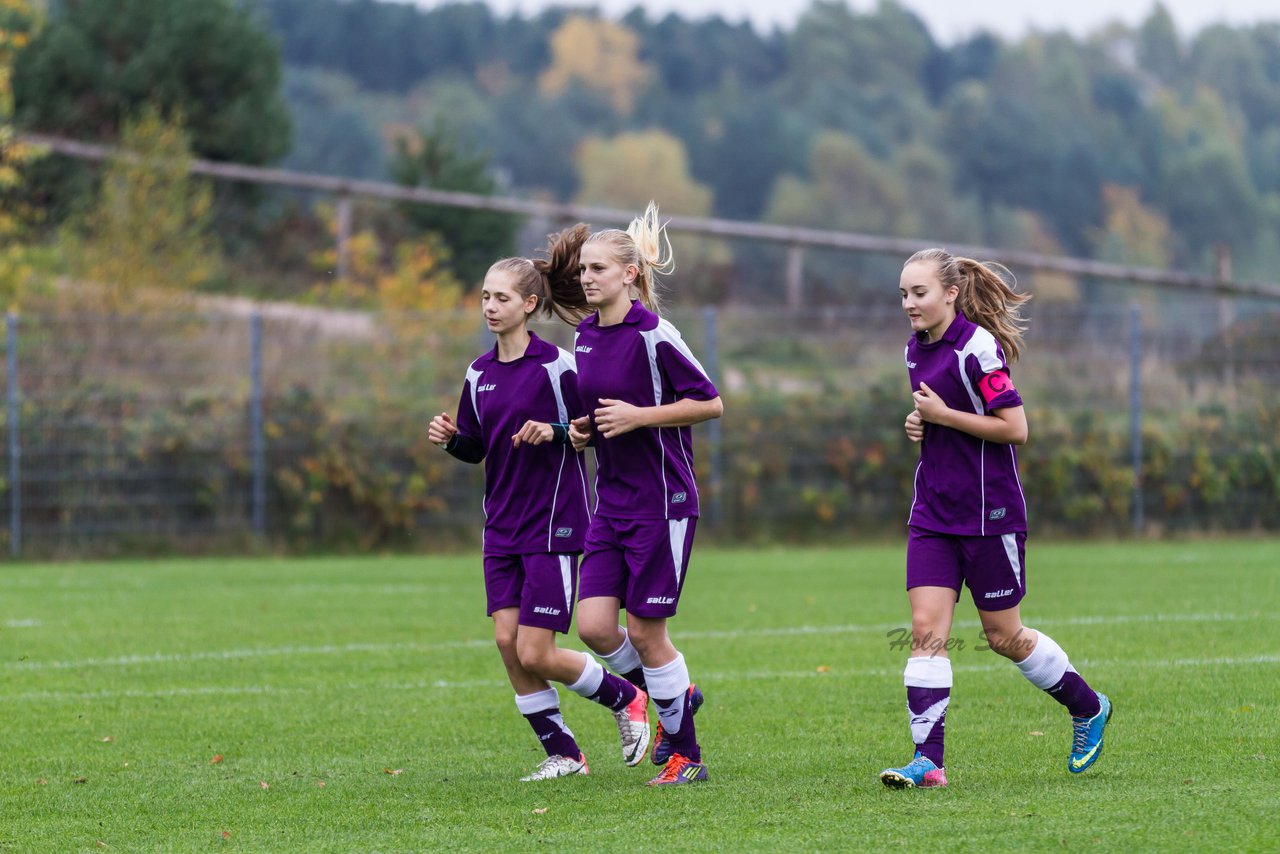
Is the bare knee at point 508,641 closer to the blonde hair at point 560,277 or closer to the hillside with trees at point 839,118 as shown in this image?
the blonde hair at point 560,277

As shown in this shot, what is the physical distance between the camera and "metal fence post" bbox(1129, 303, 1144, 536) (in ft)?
62.2

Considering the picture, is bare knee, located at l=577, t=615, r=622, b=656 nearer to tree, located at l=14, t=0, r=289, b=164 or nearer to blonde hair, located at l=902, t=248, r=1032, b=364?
blonde hair, located at l=902, t=248, r=1032, b=364

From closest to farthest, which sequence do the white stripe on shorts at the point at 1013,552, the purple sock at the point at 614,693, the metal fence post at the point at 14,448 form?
the white stripe on shorts at the point at 1013,552
the purple sock at the point at 614,693
the metal fence post at the point at 14,448

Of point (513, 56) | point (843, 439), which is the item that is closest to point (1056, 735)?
point (843, 439)

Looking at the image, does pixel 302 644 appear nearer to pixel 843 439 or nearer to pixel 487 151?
pixel 843 439

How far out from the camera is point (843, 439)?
18891mm

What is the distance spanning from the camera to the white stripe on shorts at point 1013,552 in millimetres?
6105

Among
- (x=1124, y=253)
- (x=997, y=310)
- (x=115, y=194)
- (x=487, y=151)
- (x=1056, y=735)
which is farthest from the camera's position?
(x=1124, y=253)

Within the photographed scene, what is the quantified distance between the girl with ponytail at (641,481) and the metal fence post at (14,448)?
42.5 ft

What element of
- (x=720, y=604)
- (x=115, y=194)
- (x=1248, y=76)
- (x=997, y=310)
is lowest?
(x=720, y=604)

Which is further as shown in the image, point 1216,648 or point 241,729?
point 1216,648

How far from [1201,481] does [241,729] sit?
1380 centimetres

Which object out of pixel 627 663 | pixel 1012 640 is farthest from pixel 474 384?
pixel 1012 640

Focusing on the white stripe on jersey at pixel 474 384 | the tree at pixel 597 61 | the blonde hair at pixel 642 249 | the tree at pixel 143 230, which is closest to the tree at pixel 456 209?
the tree at pixel 143 230
